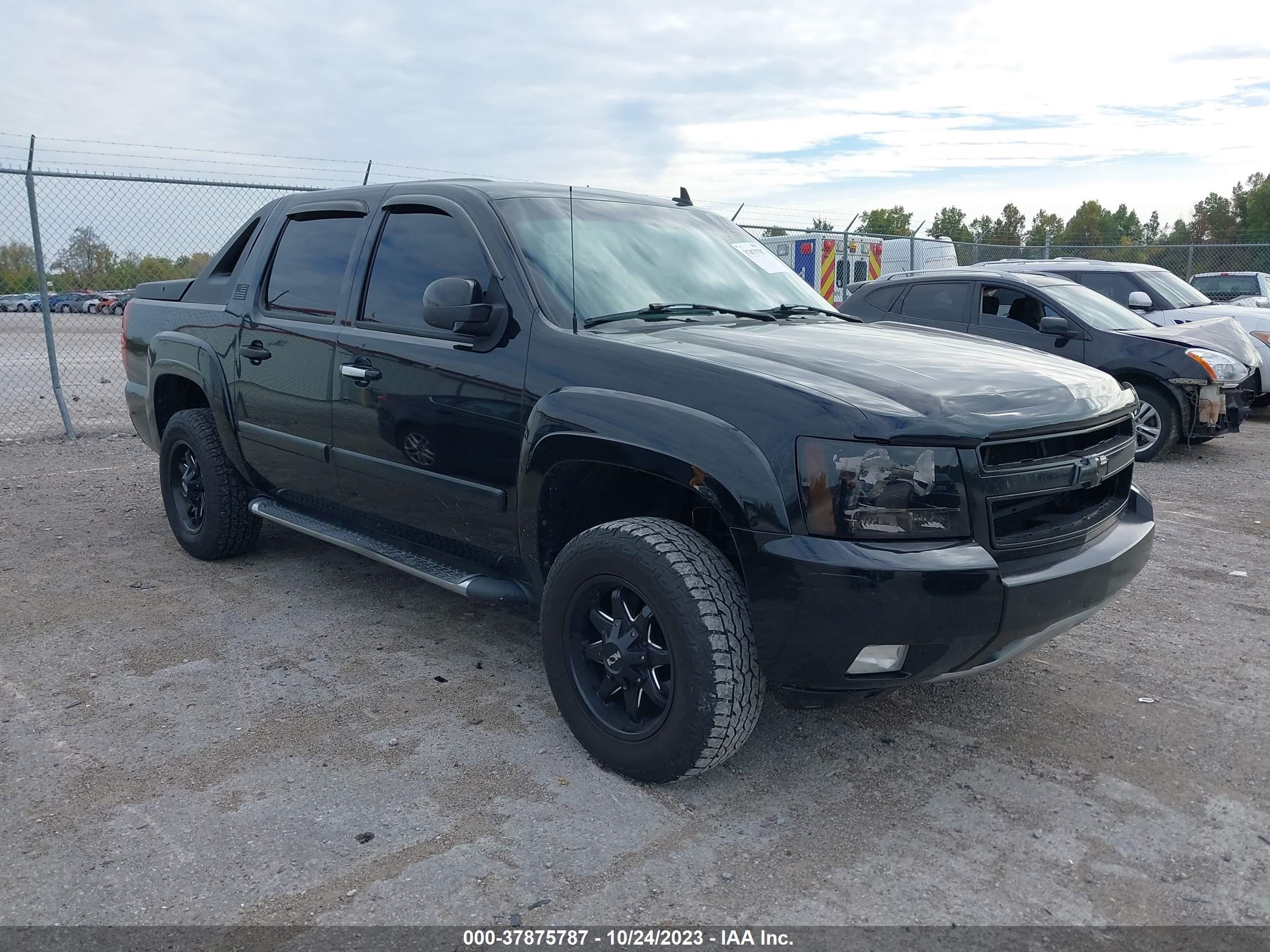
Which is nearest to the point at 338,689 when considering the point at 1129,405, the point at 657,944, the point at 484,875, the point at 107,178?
the point at 484,875

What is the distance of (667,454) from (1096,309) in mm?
7544

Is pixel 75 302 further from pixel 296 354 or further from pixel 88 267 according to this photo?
pixel 296 354

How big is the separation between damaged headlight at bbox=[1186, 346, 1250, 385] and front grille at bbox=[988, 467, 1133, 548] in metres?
5.90

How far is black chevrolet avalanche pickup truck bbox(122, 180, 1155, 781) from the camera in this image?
8.95 feet

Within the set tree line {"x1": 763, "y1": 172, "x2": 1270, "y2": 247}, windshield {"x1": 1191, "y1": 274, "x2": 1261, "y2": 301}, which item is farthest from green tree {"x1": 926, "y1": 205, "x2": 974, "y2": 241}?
windshield {"x1": 1191, "y1": 274, "x2": 1261, "y2": 301}

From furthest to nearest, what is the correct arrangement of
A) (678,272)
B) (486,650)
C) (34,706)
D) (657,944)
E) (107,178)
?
(107,178)
(486,650)
(678,272)
(34,706)
(657,944)

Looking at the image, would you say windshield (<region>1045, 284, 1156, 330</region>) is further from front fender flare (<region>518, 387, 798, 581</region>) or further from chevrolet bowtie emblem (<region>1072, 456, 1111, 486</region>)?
front fender flare (<region>518, 387, 798, 581</region>)

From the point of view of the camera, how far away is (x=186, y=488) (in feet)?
18.2

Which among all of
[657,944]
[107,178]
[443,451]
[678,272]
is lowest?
[657,944]

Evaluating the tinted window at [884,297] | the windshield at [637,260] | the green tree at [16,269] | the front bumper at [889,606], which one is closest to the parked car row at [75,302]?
the green tree at [16,269]

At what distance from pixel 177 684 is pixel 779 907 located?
2.51 m

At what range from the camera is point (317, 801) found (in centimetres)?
303

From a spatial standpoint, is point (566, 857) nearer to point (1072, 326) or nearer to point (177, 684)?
point (177, 684)

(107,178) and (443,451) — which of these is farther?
(107,178)
